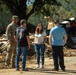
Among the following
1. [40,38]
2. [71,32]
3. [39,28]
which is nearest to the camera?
[39,28]

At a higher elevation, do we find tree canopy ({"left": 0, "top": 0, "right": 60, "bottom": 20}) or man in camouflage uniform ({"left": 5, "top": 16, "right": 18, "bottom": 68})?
tree canopy ({"left": 0, "top": 0, "right": 60, "bottom": 20})

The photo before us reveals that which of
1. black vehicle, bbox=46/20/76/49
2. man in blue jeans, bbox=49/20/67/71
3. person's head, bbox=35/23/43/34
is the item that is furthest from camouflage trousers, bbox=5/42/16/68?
black vehicle, bbox=46/20/76/49

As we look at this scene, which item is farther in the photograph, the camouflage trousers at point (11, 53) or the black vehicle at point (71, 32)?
the black vehicle at point (71, 32)

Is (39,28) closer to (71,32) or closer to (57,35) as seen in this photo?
(57,35)

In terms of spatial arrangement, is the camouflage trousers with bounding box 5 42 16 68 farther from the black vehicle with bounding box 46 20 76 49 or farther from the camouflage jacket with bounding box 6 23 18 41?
the black vehicle with bounding box 46 20 76 49

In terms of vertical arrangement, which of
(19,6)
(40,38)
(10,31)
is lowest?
(40,38)

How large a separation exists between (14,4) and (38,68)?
90.4ft

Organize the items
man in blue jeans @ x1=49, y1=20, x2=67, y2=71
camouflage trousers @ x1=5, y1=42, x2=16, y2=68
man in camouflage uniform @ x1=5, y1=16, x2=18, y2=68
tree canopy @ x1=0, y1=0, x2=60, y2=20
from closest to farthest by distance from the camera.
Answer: man in blue jeans @ x1=49, y1=20, x2=67, y2=71 < man in camouflage uniform @ x1=5, y1=16, x2=18, y2=68 < camouflage trousers @ x1=5, y1=42, x2=16, y2=68 < tree canopy @ x1=0, y1=0, x2=60, y2=20

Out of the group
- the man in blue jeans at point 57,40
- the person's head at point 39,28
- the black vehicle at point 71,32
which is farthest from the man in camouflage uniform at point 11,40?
the black vehicle at point 71,32

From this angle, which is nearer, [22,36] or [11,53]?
[22,36]

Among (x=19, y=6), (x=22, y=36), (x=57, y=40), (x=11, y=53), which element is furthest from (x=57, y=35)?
(x=19, y=6)

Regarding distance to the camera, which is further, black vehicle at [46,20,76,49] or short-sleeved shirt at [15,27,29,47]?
black vehicle at [46,20,76,49]

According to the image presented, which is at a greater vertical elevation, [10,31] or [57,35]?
[10,31]

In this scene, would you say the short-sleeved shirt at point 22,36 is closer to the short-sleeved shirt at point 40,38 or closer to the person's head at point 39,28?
the person's head at point 39,28
